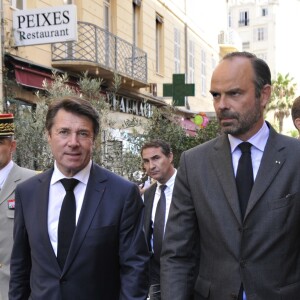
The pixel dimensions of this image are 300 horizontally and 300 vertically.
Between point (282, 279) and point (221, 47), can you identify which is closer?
point (282, 279)

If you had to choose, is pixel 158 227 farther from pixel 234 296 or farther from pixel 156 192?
pixel 234 296

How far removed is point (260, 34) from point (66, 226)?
75694mm

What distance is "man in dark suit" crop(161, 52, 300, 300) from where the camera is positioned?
308 cm

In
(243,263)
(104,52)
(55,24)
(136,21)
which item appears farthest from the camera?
(136,21)

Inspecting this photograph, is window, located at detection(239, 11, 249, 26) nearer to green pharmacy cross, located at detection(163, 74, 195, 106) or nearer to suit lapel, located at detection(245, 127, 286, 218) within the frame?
green pharmacy cross, located at detection(163, 74, 195, 106)

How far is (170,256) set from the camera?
3434mm

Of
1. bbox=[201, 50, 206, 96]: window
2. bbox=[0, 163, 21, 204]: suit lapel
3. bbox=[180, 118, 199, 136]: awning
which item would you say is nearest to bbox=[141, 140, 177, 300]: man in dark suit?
bbox=[0, 163, 21, 204]: suit lapel

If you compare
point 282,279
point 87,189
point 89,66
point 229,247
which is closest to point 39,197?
point 87,189

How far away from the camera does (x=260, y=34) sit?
76312 mm

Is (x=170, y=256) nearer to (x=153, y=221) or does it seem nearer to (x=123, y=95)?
(x=153, y=221)

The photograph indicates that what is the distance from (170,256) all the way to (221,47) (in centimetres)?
3524

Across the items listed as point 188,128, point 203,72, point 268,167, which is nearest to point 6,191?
point 268,167

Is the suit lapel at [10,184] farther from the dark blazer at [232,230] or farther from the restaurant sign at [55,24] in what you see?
the restaurant sign at [55,24]

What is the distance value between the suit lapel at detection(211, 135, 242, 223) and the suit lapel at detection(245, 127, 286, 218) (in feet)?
0.26
